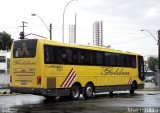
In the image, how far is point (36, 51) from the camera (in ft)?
73.0

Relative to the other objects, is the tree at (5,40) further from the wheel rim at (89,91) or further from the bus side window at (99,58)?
the wheel rim at (89,91)

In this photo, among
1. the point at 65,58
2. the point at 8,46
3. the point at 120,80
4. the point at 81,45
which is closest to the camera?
the point at 65,58

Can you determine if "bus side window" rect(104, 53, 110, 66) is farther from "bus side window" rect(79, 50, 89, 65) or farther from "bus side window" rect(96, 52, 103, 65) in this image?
"bus side window" rect(79, 50, 89, 65)

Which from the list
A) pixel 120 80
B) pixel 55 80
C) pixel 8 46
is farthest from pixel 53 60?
pixel 8 46

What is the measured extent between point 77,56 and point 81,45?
39.7 inches

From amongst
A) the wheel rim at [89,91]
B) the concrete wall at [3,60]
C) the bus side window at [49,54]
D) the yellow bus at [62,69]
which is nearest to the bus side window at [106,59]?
the yellow bus at [62,69]

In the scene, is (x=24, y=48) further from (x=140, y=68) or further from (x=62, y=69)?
(x=140, y=68)

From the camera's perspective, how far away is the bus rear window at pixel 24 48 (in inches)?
887

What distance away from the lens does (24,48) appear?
23016mm

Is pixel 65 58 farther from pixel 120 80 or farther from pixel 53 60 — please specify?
pixel 120 80

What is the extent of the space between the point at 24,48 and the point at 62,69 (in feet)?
7.95

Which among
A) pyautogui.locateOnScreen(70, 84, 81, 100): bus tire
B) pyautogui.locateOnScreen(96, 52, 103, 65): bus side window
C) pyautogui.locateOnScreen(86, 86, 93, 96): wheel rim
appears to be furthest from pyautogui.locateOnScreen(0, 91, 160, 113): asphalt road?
pyautogui.locateOnScreen(96, 52, 103, 65): bus side window

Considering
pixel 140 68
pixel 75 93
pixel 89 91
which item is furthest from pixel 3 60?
pixel 75 93

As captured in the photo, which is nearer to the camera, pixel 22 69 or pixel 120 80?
pixel 22 69
